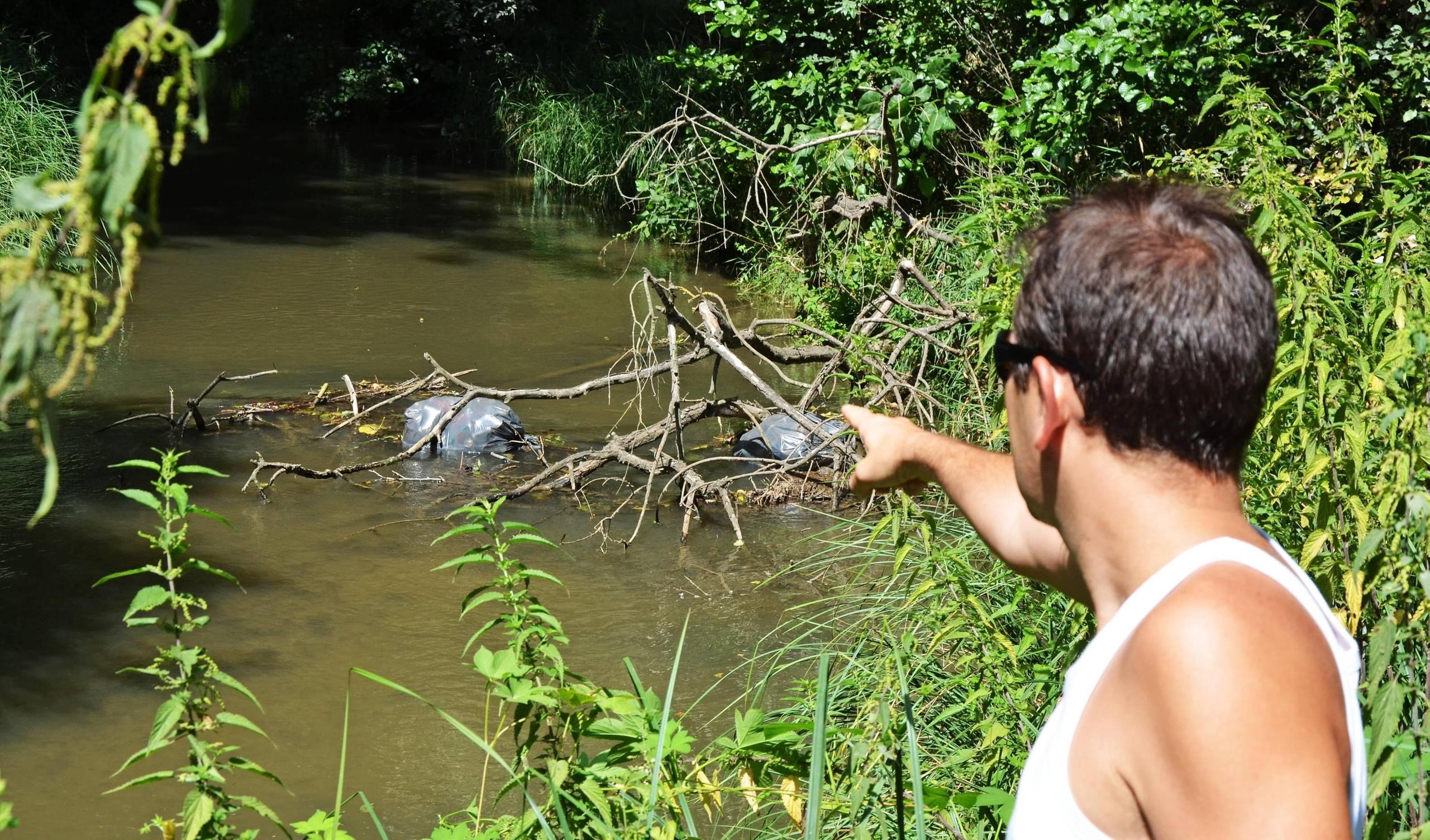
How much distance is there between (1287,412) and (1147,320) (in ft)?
6.02

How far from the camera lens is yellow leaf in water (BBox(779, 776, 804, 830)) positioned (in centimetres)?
274

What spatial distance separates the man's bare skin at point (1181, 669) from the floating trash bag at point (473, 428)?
607cm

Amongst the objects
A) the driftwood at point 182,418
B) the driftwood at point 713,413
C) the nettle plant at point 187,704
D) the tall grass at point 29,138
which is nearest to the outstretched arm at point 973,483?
the nettle plant at point 187,704

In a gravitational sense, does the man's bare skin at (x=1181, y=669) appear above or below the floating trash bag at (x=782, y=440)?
above

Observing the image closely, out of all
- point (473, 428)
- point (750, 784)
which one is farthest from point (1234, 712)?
point (473, 428)

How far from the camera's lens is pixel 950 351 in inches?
236

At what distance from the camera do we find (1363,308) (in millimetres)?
4113

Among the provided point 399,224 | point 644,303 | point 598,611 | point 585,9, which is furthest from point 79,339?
point 585,9

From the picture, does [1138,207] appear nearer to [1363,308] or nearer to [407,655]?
[1363,308]

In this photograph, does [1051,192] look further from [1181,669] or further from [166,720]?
[1181,669]

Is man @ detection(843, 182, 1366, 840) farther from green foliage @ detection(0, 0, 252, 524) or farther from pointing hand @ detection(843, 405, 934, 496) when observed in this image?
green foliage @ detection(0, 0, 252, 524)

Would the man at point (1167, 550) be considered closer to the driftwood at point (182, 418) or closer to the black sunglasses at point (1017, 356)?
the black sunglasses at point (1017, 356)

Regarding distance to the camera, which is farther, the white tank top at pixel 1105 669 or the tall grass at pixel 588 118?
the tall grass at pixel 588 118

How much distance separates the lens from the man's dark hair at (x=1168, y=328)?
1.32 m
